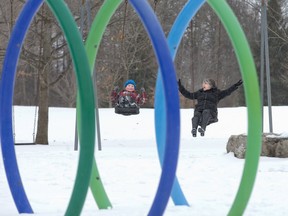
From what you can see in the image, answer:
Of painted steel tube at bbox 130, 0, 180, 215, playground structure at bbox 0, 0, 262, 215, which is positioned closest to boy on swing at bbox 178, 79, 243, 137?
playground structure at bbox 0, 0, 262, 215

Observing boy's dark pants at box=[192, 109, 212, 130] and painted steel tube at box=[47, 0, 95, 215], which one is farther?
boy's dark pants at box=[192, 109, 212, 130]

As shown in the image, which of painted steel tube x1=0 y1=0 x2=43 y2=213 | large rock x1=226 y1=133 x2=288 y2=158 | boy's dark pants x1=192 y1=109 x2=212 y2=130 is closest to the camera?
painted steel tube x1=0 y1=0 x2=43 y2=213

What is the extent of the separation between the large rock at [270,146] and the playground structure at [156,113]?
420 cm

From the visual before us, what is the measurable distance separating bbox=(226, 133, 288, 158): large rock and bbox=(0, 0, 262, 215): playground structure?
4.20 meters

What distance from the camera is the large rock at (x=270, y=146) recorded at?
844 centimetres

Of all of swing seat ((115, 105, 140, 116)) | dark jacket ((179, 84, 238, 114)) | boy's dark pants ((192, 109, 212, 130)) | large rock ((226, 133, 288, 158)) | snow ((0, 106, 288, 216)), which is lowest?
snow ((0, 106, 288, 216))

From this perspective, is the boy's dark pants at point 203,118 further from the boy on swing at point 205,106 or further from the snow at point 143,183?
the snow at point 143,183

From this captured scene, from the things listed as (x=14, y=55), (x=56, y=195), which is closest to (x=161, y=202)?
(x=14, y=55)

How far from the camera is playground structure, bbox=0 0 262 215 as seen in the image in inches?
126

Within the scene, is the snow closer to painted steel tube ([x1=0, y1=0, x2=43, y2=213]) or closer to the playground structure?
painted steel tube ([x1=0, y1=0, x2=43, y2=213])

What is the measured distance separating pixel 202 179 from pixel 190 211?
99.2 inches

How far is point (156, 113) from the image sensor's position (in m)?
4.68

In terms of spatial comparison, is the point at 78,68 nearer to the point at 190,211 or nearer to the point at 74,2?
the point at 190,211

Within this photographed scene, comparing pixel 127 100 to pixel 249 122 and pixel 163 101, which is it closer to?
pixel 163 101
